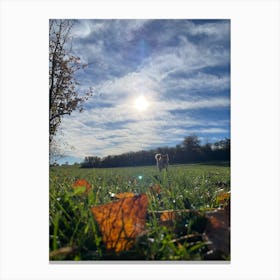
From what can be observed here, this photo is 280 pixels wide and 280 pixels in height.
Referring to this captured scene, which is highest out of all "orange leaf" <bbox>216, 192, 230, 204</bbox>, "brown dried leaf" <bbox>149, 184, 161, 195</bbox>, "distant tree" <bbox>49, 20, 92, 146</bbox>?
"distant tree" <bbox>49, 20, 92, 146</bbox>

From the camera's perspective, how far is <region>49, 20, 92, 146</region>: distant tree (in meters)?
3.70

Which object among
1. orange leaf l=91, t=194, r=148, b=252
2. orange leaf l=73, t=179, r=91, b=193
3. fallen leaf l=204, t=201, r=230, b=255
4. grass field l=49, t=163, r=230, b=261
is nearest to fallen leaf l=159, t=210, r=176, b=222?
grass field l=49, t=163, r=230, b=261

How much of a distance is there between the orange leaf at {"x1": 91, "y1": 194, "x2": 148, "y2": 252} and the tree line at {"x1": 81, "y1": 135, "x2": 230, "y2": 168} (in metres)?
0.44

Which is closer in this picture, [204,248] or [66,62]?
[204,248]

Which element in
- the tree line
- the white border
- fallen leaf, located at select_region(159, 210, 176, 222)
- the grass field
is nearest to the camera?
the grass field

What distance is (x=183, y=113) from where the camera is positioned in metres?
3.65

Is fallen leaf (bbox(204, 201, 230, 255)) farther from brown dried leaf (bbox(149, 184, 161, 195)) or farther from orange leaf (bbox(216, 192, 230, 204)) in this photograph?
brown dried leaf (bbox(149, 184, 161, 195))

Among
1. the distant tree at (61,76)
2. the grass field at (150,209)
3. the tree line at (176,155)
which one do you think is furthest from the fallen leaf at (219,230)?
the distant tree at (61,76)

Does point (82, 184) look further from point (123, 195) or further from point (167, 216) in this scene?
point (167, 216)

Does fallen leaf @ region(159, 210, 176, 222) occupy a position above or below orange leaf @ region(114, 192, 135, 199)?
below
